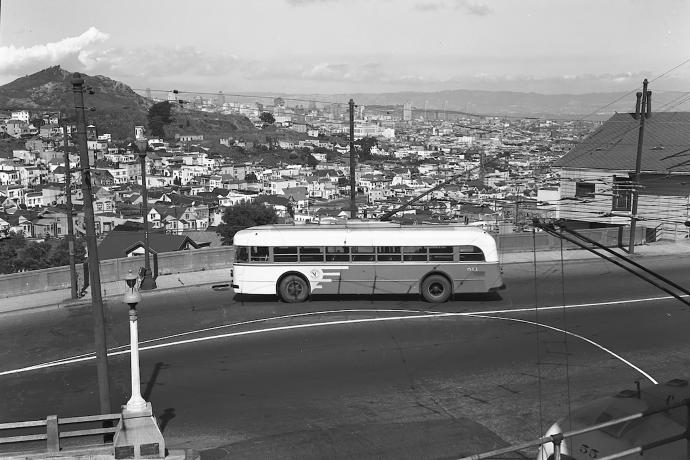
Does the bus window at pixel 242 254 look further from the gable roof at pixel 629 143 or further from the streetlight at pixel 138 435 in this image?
the gable roof at pixel 629 143

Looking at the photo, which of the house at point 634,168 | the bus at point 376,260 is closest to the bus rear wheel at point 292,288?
the bus at point 376,260

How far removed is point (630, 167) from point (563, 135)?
46.7 feet

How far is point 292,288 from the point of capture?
846 inches

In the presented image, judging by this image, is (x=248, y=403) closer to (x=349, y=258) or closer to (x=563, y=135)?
(x=349, y=258)

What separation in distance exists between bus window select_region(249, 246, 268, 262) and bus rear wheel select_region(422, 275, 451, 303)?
4809mm

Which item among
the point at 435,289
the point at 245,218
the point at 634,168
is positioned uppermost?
the point at 634,168

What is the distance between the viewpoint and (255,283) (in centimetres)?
2152

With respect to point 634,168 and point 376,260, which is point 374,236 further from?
point 634,168

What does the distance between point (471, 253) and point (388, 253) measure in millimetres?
2459

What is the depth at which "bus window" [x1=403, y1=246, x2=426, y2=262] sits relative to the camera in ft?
69.3

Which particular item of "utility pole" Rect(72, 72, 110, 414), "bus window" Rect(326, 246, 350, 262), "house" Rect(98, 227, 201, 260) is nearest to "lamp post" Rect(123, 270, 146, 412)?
"utility pole" Rect(72, 72, 110, 414)

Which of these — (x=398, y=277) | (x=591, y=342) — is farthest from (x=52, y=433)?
(x=398, y=277)

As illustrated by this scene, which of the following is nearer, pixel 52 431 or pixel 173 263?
pixel 52 431

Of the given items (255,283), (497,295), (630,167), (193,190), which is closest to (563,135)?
(630,167)
